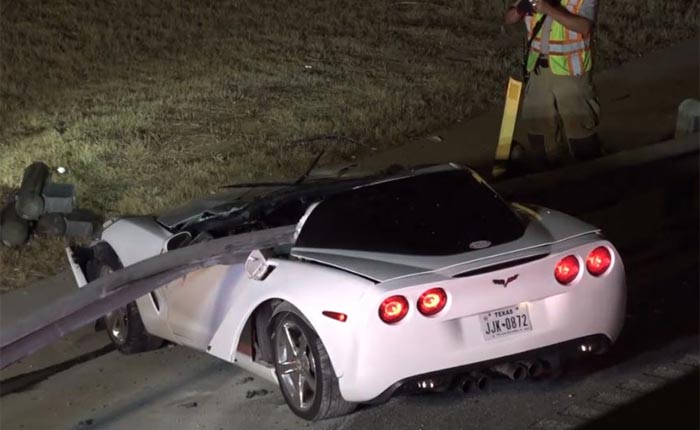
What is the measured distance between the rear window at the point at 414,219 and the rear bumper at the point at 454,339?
38 cm

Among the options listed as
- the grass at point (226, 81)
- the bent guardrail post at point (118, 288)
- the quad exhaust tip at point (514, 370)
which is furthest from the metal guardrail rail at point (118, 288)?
the grass at point (226, 81)

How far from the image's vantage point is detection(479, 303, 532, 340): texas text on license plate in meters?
5.89

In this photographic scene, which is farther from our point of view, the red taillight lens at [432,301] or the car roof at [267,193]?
the car roof at [267,193]

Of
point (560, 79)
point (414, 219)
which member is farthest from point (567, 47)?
point (414, 219)

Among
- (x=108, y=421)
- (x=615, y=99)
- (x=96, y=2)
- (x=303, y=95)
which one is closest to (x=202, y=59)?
(x=303, y=95)

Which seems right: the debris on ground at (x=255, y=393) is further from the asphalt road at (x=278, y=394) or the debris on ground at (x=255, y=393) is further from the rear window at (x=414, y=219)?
the rear window at (x=414, y=219)

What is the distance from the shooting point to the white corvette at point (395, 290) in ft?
18.9

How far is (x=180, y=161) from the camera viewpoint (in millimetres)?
11781

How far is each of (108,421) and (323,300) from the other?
4.69 ft

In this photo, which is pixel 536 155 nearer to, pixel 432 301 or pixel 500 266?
pixel 500 266

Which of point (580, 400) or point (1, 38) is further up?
point (1, 38)

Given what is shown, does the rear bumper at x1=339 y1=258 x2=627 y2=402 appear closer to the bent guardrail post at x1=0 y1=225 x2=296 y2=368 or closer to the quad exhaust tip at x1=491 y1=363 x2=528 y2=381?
the quad exhaust tip at x1=491 y1=363 x2=528 y2=381

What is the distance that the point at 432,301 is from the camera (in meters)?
5.77

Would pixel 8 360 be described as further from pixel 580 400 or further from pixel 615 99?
pixel 615 99
